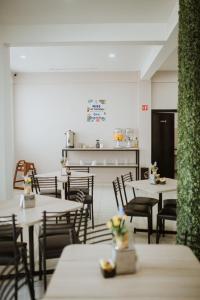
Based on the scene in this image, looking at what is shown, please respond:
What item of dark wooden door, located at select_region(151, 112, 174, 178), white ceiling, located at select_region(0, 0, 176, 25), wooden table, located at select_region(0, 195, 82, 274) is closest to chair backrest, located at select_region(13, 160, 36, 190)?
dark wooden door, located at select_region(151, 112, 174, 178)

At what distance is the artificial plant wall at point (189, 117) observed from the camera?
284 cm

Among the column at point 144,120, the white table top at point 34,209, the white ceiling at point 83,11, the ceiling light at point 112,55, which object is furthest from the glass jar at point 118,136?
the white table top at point 34,209

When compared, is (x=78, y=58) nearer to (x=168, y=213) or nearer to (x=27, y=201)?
(x=168, y=213)

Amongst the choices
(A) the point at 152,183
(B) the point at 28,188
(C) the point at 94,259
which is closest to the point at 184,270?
(C) the point at 94,259

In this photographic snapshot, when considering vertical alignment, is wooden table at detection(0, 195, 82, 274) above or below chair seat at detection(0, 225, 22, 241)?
above

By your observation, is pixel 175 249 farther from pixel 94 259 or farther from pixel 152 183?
pixel 152 183

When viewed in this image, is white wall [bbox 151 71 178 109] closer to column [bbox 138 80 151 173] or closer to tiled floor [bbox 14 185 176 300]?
column [bbox 138 80 151 173]

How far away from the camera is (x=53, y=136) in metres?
8.95

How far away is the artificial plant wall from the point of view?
2840 mm

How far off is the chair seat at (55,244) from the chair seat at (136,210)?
1305 millimetres

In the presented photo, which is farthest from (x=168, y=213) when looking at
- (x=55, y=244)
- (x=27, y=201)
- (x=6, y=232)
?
(x=6, y=232)

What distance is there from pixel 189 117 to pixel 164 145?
19.9ft

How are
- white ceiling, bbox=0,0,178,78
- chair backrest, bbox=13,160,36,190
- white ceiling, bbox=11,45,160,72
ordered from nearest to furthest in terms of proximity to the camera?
white ceiling, bbox=0,0,178,78
white ceiling, bbox=11,45,160,72
chair backrest, bbox=13,160,36,190

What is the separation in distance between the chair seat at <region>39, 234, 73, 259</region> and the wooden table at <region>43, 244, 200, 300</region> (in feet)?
2.77
